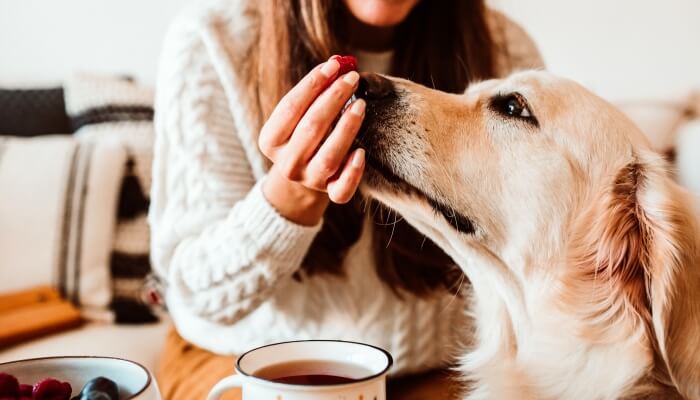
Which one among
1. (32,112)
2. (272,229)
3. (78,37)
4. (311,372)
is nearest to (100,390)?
(311,372)

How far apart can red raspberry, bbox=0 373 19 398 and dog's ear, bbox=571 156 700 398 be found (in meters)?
0.52

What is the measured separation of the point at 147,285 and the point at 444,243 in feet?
2.78

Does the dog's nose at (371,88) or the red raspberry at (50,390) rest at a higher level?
the dog's nose at (371,88)

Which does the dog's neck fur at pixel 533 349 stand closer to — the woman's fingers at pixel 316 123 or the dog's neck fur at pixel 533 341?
the dog's neck fur at pixel 533 341

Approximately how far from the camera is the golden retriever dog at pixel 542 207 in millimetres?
693

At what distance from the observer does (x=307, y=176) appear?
0.73 m

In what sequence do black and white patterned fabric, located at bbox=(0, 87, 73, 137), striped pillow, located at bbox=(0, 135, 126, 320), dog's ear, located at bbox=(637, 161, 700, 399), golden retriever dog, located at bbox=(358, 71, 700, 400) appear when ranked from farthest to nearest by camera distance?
1. black and white patterned fabric, located at bbox=(0, 87, 73, 137)
2. striped pillow, located at bbox=(0, 135, 126, 320)
3. golden retriever dog, located at bbox=(358, 71, 700, 400)
4. dog's ear, located at bbox=(637, 161, 700, 399)

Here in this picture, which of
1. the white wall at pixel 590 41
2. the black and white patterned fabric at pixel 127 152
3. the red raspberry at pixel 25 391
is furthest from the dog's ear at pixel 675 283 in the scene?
the white wall at pixel 590 41

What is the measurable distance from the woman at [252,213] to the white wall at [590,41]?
84cm

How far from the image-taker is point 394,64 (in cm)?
111

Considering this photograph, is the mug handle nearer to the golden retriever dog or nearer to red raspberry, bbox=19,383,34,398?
red raspberry, bbox=19,383,34,398

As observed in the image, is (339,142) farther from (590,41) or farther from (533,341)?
(590,41)

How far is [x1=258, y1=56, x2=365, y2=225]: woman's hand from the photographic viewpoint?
67cm

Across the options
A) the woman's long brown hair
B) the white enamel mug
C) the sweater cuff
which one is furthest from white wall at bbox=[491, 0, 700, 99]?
the white enamel mug
